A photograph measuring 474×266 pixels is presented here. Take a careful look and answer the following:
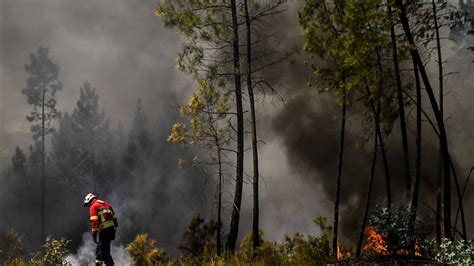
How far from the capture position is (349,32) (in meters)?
14.8

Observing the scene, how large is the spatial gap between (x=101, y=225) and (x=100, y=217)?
201mm

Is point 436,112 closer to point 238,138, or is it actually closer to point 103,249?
point 238,138

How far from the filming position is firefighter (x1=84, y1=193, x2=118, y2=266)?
1234cm

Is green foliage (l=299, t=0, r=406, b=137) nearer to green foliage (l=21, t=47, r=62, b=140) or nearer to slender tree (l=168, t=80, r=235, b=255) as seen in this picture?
slender tree (l=168, t=80, r=235, b=255)

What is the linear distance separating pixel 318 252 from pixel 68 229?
56633mm

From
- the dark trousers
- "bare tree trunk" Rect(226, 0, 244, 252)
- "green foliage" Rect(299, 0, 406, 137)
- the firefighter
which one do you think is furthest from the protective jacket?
"green foliage" Rect(299, 0, 406, 137)

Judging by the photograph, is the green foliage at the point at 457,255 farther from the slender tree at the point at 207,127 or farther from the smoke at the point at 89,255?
the smoke at the point at 89,255

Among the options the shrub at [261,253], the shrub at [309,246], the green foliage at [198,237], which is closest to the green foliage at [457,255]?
the shrub at [309,246]

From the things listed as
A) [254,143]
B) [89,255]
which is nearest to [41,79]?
[89,255]

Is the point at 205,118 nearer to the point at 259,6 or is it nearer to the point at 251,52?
the point at 251,52

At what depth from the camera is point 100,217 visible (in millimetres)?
12414

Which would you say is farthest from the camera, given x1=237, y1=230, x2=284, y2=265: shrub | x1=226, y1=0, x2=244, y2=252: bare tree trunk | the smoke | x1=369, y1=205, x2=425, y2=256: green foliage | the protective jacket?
the smoke

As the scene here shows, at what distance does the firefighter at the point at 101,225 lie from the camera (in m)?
12.3

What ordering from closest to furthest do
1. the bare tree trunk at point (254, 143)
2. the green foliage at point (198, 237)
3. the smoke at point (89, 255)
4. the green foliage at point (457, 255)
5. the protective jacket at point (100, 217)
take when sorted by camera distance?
the green foliage at point (457, 255), the protective jacket at point (100, 217), the bare tree trunk at point (254, 143), the green foliage at point (198, 237), the smoke at point (89, 255)
